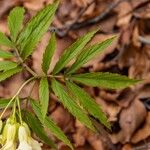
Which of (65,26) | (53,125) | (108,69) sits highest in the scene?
(65,26)

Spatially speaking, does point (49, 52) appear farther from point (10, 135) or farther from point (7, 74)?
point (10, 135)

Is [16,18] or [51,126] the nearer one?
[51,126]

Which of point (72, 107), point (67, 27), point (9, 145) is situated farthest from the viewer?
point (67, 27)

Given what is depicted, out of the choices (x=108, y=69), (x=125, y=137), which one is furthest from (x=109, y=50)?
(x=125, y=137)

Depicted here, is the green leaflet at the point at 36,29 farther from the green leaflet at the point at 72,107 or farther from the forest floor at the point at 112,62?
the forest floor at the point at 112,62

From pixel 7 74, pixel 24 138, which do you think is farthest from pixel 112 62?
pixel 24 138

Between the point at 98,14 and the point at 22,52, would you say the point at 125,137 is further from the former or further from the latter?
the point at 22,52
